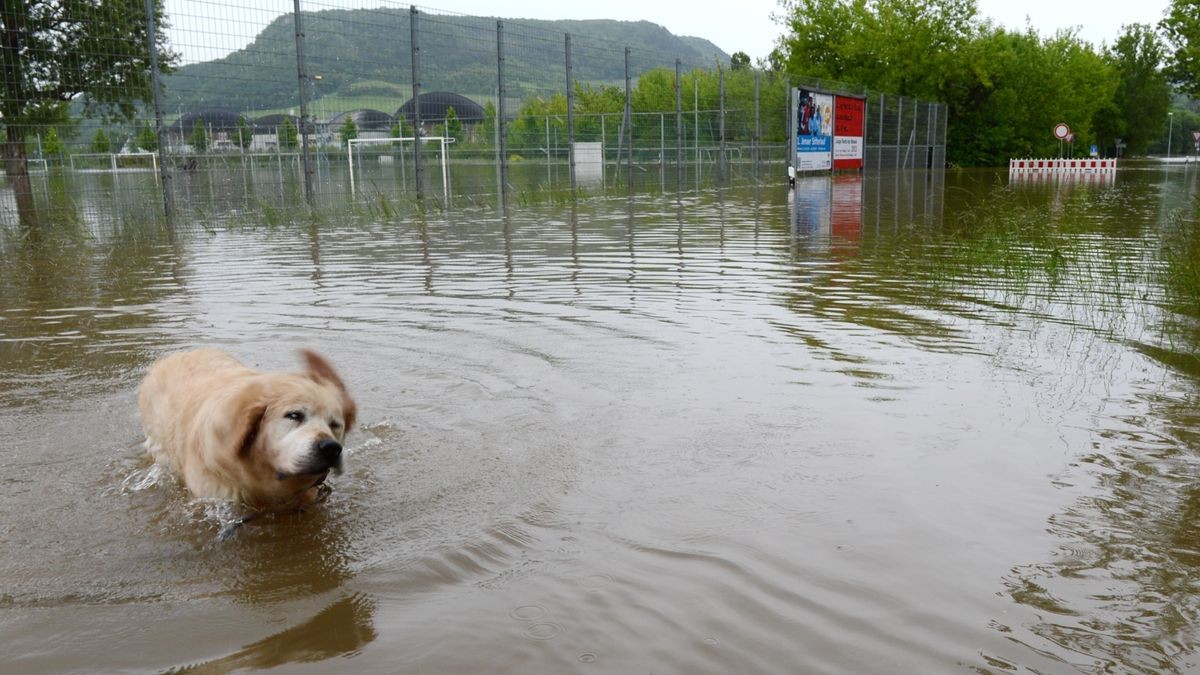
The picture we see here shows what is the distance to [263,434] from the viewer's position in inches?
133

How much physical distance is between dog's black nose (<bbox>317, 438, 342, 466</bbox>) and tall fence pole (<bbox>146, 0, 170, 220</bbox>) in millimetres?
11862

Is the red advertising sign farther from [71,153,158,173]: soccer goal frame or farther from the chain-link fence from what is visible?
[71,153,158,173]: soccer goal frame

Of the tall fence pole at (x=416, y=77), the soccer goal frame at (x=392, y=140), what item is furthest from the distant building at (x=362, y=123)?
the tall fence pole at (x=416, y=77)

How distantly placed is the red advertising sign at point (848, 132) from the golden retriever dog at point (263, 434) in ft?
102

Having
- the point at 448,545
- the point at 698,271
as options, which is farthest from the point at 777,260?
the point at 448,545

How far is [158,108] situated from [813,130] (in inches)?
859

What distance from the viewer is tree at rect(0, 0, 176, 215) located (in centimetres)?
1325

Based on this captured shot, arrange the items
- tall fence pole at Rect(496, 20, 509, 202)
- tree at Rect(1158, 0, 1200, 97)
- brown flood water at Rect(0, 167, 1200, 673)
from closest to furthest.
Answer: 1. brown flood water at Rect(0, 167, 1200, 673)
2. tall fence pole at Rect(496, 20, 509, 202)
3. tree at Rect(1158, 0, 1200, 97)

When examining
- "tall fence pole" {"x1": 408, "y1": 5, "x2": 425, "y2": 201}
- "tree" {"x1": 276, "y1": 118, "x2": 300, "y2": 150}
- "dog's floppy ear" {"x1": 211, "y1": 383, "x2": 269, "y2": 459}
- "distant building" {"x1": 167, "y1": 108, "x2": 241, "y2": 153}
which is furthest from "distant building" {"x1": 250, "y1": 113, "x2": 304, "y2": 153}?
"dog's floppy ear" {"x1": 211, "y1": 383, "x2": 269, "y2": 459}

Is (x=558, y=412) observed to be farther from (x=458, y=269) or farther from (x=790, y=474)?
(x=458, y=269)

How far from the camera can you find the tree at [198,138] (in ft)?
48.8

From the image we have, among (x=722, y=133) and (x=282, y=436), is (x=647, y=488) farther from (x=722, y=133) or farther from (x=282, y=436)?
(x=722, y=133)

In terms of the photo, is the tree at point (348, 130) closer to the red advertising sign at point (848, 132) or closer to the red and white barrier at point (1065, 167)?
the red advertising sign at point (848, 132)

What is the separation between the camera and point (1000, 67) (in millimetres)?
57500
